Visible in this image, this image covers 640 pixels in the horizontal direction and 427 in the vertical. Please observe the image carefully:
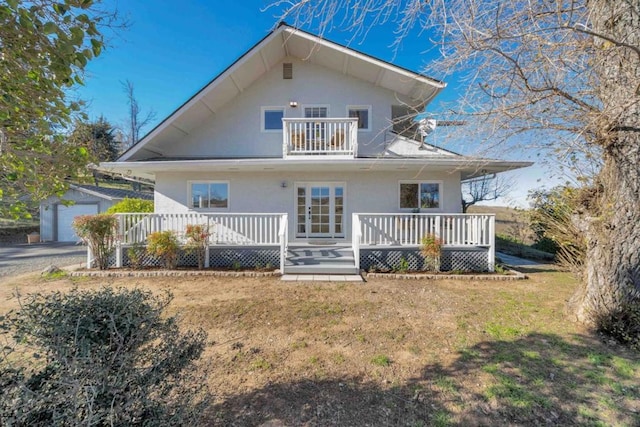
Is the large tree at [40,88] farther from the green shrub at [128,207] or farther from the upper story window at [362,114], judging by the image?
the upper story window at [362,114]

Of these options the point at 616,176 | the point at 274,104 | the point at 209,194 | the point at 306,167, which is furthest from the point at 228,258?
the point at 616,176

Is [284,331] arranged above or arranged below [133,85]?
below

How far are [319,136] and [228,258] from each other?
16.7 ft

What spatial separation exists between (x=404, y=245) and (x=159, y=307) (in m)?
7.06

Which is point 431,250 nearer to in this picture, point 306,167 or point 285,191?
point 306,167

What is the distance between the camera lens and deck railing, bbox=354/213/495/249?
26.7 ft

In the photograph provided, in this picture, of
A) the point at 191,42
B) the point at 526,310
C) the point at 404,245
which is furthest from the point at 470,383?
the point at 191,42

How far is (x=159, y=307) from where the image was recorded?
2.26m

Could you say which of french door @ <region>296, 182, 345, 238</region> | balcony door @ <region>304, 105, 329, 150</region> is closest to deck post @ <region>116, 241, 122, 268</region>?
french door @ <region>296, 182, 345, 238</region>

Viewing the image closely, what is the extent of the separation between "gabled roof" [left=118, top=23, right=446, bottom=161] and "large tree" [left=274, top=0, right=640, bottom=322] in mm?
5248

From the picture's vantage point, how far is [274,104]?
1030 centimetres

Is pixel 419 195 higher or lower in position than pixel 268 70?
lower

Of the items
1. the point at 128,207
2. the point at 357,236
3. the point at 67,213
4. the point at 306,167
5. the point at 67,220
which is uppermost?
the point at 306,167

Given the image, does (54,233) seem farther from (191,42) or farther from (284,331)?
(284,331)
